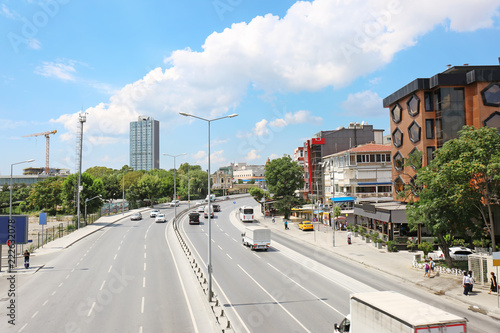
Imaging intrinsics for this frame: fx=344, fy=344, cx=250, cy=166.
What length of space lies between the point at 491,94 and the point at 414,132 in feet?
27.2

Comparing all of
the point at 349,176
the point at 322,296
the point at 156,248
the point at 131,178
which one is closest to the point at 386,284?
the point at 322,296

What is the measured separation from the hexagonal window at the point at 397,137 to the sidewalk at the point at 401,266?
Answer: 43.3 feet

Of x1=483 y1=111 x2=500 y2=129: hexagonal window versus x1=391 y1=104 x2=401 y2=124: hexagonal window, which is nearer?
x1=483 y1=111 x2=500 y2=129: hexagonal window

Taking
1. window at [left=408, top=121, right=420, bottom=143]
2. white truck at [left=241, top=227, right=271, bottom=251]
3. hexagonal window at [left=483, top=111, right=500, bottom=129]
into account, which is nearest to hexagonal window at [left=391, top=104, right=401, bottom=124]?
window at [left=408, top=121, right=420, bottom=143]

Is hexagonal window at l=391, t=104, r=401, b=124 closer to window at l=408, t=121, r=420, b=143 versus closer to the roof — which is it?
window at l=408, t=121, r=420, b=143

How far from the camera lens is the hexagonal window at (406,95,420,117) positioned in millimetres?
39781

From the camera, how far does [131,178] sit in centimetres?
Answer: 12144

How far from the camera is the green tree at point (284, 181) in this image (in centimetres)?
6562

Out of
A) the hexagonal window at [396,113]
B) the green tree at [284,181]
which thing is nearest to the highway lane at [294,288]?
the hexagonal window at [396,113]

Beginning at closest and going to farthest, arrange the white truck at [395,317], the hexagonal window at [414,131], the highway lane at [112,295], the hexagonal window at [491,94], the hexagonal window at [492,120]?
the white truck at [395,317] < the highway lane at [112,295] < the hexagonal window at [492,120] < the hexagonal window at [491,94] < the hexagonal window at [414,131]

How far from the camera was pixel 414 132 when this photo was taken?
40.7 metres

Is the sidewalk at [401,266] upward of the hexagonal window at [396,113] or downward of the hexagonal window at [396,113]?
downward

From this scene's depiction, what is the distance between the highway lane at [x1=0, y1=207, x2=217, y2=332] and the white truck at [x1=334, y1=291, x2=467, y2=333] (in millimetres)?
7122

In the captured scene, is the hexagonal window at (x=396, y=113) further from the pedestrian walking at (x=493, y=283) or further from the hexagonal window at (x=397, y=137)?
the pedestrian walking at (x=493, y=283)
